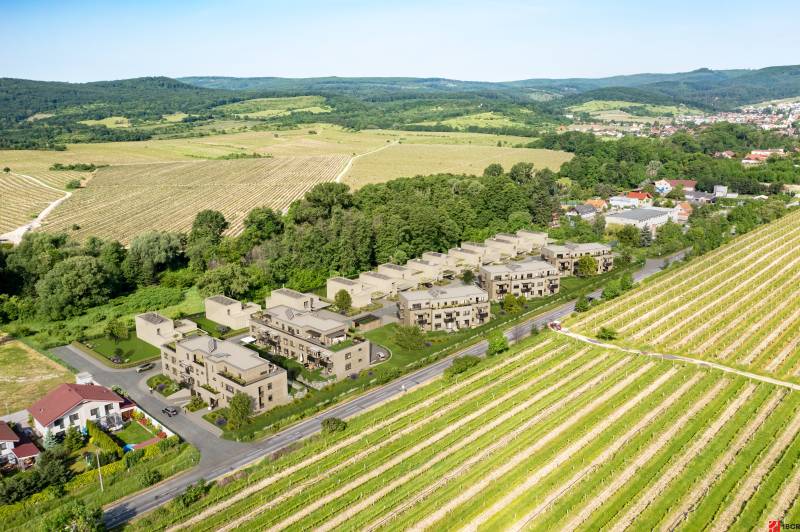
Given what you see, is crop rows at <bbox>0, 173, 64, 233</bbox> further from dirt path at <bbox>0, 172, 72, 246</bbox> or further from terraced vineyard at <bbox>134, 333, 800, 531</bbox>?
terraced vineyard at <bbox>134, 333, 800, 531</bbox>

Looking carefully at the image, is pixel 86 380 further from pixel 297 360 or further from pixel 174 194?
pixel 174 194

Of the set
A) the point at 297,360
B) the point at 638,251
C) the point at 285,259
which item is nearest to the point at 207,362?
the point at 297,360

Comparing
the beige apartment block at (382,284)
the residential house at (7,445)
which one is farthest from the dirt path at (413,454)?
the beige apartment block at (382,284)

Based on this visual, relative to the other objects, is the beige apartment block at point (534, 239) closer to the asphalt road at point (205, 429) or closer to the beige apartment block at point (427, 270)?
the beige apartment block at point (427, 270)

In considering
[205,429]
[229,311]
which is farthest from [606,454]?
[229,311]

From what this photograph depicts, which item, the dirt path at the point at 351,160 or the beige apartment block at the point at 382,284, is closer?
the beige apartment block at the point at 382,284
